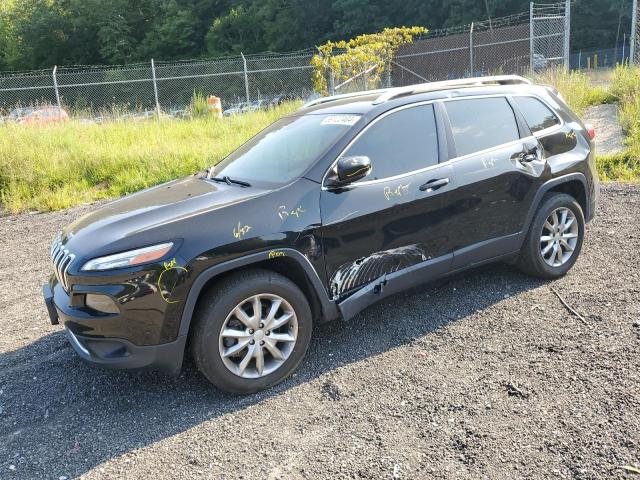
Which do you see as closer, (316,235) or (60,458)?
(60,458)

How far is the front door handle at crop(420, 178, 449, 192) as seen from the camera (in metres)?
4.13

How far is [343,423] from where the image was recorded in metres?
3.21

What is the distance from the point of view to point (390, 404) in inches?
132

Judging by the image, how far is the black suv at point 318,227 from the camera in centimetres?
327

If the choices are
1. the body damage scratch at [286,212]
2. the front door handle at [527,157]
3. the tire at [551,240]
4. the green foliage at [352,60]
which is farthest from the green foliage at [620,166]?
the green foliage at [352,60]

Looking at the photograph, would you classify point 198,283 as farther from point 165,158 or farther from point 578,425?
point 165,158

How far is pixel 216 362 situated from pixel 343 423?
2.73 ft

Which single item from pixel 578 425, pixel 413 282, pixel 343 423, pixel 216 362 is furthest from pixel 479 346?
pixel 216 362

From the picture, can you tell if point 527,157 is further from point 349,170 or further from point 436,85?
point 349,170

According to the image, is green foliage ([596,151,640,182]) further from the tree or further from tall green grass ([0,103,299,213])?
the tree

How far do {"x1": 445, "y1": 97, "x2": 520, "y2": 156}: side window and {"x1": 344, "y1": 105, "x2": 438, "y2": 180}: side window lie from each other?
23cm

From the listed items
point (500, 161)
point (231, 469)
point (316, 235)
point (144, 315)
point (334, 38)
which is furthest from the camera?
point (334, 38)

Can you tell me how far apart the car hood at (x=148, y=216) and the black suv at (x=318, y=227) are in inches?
0.6

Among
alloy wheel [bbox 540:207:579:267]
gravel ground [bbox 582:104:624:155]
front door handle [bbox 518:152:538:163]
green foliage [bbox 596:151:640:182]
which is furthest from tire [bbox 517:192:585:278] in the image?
gravel ground [bbox 582:104:624:155]
